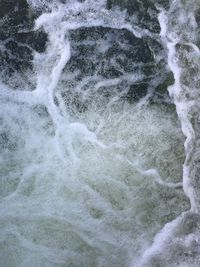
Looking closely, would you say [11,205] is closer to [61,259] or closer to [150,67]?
[61,259]

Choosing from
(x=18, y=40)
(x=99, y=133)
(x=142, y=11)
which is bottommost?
(x=99, y=133)

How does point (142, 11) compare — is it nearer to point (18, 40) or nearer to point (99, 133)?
point (18, 40)

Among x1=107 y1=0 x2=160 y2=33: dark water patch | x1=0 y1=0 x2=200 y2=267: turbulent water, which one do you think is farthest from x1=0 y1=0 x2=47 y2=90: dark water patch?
x1=107 y1=0 x2=160 y2=33: dark water patch

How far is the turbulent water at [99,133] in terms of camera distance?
3.62m

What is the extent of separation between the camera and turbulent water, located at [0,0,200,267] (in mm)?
3623

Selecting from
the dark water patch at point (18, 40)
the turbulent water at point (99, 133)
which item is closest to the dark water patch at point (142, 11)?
the turbulent water at point (99, 133)

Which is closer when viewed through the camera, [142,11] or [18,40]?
[18,40]

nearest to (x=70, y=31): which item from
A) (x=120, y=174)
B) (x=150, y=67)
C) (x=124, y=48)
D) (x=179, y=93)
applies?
(x=124, y=48)

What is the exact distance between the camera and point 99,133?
388cm

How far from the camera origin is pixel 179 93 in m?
4.08

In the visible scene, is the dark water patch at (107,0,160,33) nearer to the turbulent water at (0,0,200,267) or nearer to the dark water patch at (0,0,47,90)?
the turbulent water at (0,0,200,267)

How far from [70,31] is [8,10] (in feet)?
2.25

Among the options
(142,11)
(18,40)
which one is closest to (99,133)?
(18,40)

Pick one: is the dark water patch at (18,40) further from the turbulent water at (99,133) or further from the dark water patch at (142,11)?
the dark water patch at (142,11)
